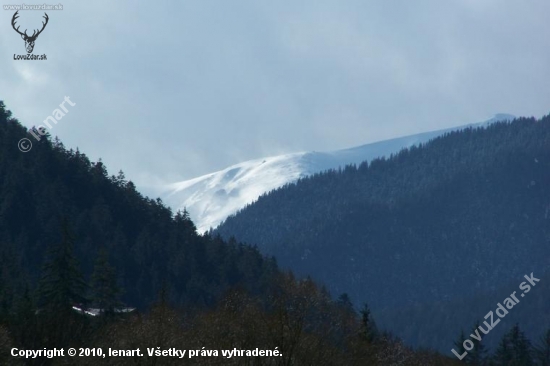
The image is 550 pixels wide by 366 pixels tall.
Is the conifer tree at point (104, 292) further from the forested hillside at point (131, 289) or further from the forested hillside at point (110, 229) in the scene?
the forested hillside at point (110, 229)

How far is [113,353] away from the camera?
47.0 meters

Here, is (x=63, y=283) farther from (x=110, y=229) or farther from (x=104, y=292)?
(x=110, y=229)

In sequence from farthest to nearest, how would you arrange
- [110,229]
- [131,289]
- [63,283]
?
[110,229] < [131,289] < [63,283]

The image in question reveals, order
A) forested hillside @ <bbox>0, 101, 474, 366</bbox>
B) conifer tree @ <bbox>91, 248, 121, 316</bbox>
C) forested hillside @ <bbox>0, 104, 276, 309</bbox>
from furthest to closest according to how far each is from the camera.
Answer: forested hillside @ <bbox>0, 104, 276, 309</bbox> < conifer tree @ <bbox>91, 248, 121, 316</bbox> < forested hillside @ <bbox>0, 101, 474, 366</bbox>

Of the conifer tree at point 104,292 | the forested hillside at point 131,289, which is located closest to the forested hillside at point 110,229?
the forested hillside at point 131,289

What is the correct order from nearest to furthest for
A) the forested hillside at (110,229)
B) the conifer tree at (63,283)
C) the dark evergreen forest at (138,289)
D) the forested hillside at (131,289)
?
the forested hillside at (131,289) < the dark evergreen forest at (138,289) < the conifer tree at (63,283) < the forested hillside at (110,229)

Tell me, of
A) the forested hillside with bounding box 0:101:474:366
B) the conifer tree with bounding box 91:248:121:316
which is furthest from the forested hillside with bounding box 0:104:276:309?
the conifer tree with bounding box 91:248:121:316

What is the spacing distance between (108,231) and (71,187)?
1190cm

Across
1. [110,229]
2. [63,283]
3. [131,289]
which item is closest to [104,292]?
[63,283]

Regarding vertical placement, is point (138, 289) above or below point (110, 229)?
below

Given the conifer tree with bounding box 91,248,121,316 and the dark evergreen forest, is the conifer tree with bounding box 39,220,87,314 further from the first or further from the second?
the conifer tree with bounding box 91,248,121,316

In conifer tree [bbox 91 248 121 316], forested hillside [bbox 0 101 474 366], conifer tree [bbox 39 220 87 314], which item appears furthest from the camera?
conifer tree [bbox 91 248 121 316]

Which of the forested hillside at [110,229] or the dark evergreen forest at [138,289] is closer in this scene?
the dark evergreen forest at [138,289]

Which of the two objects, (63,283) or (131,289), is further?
(131,289)
